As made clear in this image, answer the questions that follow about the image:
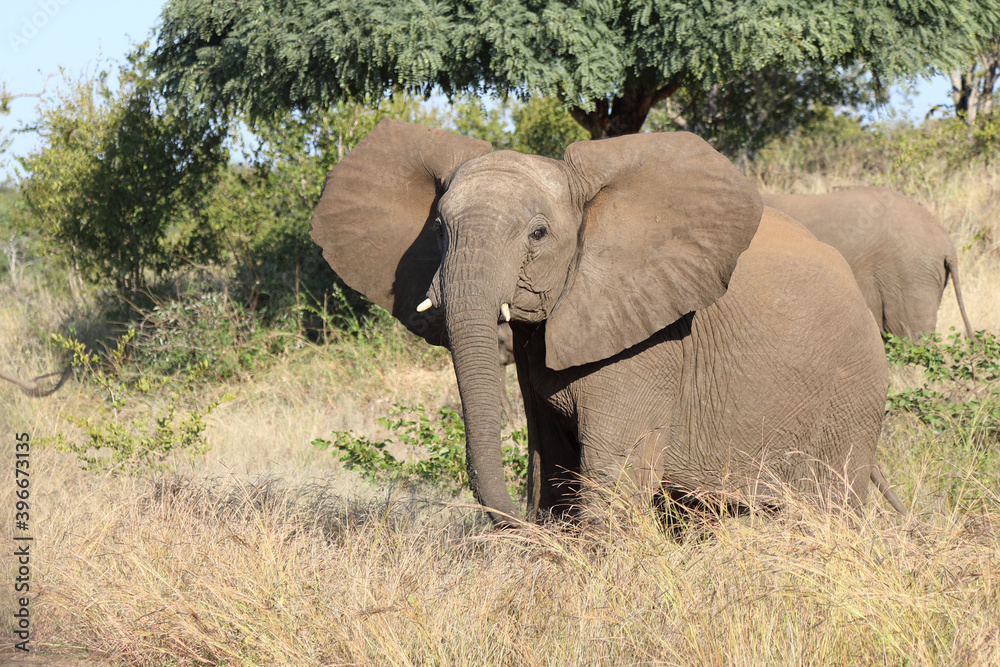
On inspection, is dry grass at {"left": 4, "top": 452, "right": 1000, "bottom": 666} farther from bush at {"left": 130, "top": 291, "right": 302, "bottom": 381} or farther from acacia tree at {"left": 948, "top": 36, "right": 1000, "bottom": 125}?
acacia tree at {"left": 948, "top": 36, "right": 1000, "bottom": 125}

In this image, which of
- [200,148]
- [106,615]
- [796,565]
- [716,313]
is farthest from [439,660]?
[200,148]

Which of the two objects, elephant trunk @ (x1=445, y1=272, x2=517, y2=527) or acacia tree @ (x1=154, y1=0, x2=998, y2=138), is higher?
acacia tree @ (x1=154, y1=0, x2=998, y2=138)

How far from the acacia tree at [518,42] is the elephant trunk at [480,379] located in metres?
5.92

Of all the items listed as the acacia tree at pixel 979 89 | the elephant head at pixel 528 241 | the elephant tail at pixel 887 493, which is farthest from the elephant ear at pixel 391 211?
the acacia tree at pixel 979 89

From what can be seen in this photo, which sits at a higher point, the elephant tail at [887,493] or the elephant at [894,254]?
the elephant at [894,254]

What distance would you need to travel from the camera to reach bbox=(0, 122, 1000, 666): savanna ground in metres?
3.17

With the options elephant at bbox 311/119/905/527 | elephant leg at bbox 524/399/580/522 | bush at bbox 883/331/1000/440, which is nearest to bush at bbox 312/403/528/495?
elephant leg at bbox 524/399/580/522

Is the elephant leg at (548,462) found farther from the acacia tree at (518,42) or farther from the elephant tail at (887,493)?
the acacia tree at (518,42)

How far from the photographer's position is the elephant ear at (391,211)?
4523mm

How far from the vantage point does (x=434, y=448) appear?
6223 millimetres

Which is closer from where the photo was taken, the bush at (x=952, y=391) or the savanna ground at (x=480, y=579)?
the savanna ground at (x=480, y=579)

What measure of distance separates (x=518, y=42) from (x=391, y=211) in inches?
202

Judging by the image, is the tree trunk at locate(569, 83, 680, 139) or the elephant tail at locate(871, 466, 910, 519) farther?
the tree trunk at locate(569, 83, 680, 139)

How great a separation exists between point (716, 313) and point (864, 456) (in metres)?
1.12
